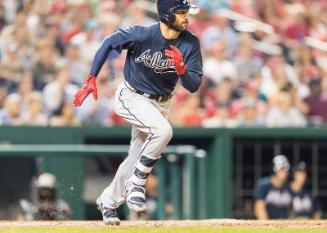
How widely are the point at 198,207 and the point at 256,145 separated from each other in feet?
3.73

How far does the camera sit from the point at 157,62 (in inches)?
320

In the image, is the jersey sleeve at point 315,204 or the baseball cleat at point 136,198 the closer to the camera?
the baseball cleat at point 136,198

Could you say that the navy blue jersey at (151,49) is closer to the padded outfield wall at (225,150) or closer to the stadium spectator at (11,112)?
the padded outfield wall at (225,150)

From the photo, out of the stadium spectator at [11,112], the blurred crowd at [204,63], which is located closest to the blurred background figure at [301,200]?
the blurred crowd at [204,63]

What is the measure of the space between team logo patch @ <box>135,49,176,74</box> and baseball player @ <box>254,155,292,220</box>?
5377 millimetres

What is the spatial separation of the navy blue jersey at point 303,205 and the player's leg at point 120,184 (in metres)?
5.44

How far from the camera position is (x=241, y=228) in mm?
8438

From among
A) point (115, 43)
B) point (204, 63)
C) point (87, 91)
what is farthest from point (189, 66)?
point (204, 63)

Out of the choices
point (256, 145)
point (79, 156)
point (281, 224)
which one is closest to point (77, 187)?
point (79, 156)

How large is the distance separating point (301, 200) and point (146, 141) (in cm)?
581

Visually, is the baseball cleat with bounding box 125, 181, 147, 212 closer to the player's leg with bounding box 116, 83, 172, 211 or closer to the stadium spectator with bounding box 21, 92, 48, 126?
the player's leg with bounding box 116, 83, 172, 211

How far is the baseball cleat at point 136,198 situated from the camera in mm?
8008

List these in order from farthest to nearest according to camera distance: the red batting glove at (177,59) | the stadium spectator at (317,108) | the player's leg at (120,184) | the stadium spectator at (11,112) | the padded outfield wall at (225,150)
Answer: the stadium spectator at (317,108), the stadium spectator at (11,112), the padded outfield wall at (225,150), the player's leg at (120,184), the red batting glove at (177,59)

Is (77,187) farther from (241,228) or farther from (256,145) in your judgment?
(241,228)
